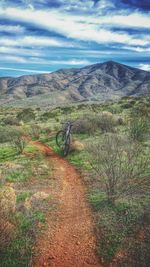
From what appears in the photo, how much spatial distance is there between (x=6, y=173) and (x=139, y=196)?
7.23 metres

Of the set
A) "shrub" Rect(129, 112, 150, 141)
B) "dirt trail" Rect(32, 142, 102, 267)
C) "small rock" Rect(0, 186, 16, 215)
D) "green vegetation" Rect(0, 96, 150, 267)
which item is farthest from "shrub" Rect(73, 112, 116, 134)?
"small rock" Rect(0, 186, 16, 215)

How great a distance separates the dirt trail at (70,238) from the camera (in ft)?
25.2

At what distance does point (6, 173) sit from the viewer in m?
15.2

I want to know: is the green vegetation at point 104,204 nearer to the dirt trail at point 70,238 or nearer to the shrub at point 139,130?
the dirt trail at point 70,238

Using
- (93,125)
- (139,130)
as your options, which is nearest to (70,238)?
(139,130)

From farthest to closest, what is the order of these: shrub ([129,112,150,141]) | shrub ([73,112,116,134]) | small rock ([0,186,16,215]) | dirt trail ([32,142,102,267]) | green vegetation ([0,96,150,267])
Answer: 1. shrub ([73,112,116,134])
2. shrub ([129,112,150,141])
3. small rock ([0,186,16,215])
4. green vegetation ([0,96,150,267])
5. dirt trail ([32,142,102,267])

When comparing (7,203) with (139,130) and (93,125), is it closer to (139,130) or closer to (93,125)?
(139,130)

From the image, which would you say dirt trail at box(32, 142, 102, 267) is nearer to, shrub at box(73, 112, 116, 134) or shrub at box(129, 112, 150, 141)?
shrub at box(129, 112, 150, 141)

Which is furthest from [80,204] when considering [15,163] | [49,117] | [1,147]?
[49,117]

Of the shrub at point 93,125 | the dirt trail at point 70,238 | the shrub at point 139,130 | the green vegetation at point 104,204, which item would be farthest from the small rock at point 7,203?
the shrub at point 93,125

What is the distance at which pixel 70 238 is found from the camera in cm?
868

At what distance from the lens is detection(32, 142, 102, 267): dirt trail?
7696 mm

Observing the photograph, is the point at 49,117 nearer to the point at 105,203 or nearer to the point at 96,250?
the point at 105,203

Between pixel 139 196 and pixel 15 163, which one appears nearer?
pixel 139 196
